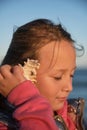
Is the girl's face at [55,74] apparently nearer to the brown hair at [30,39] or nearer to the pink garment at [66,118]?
the brown hair at [30,39]

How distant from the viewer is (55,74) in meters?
2.79

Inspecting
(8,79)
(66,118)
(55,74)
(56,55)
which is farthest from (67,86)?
(8,79)

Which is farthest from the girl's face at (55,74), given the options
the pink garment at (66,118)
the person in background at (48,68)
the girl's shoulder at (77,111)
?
the girl's shoulder at (77,111)

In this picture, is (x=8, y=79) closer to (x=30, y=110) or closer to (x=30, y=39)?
(x=30, y=110)

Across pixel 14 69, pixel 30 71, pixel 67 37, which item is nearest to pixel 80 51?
pixel 67 37

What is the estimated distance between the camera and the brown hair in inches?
114

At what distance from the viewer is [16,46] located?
2.97 meters

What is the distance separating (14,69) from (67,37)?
38.7 inches

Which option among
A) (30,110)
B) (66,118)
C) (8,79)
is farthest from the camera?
(66,118)

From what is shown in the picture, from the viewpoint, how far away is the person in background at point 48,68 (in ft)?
7.21

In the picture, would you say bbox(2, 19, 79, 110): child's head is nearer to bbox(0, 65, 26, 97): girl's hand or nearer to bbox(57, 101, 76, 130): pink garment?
bbox(57, 101, 76, 130): pink garment

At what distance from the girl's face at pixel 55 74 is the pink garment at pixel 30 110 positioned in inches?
25.8

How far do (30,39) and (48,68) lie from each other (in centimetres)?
27

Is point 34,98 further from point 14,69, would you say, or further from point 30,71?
point 30,71
